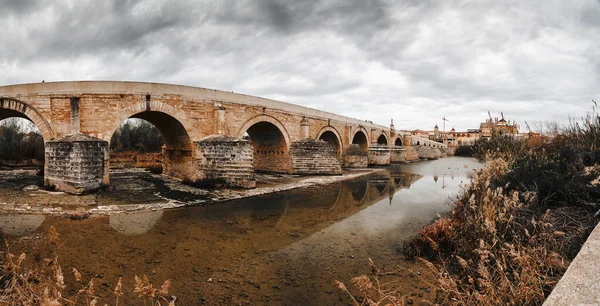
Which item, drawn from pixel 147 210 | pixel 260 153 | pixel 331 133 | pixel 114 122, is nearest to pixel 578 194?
pixel 147 210

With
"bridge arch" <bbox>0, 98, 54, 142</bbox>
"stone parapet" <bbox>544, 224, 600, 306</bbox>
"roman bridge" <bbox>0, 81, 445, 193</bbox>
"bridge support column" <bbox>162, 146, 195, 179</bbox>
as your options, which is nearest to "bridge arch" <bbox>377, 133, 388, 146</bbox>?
"roman bridge" <bbox>0, 81, 445, 193</bbox>

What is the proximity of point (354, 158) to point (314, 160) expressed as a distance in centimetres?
611

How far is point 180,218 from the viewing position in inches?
227

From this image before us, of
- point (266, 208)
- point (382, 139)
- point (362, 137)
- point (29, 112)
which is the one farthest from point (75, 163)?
point (382, 139)

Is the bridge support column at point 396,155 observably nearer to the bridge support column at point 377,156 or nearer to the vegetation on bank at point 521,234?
the bridge support column at point 377,156

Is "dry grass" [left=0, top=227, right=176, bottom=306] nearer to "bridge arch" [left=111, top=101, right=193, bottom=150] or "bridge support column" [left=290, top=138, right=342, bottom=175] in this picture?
"bridge arch" [left=111, top=101, right=193, bottom=150]

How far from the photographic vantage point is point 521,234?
10.9ft

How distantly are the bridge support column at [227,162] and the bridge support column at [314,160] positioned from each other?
465 centimetres

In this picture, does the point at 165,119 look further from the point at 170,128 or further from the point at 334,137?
the point at 334,137

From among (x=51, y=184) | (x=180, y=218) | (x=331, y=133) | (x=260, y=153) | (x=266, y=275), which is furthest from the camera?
(x=331, y=133)

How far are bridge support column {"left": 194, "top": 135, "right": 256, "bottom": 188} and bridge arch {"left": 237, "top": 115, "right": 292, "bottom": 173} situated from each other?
156 inches

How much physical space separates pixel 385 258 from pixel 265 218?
2857 millimetres

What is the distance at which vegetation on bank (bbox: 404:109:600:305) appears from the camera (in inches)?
87.8

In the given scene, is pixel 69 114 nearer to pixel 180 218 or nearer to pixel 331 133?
pixel 180 218
